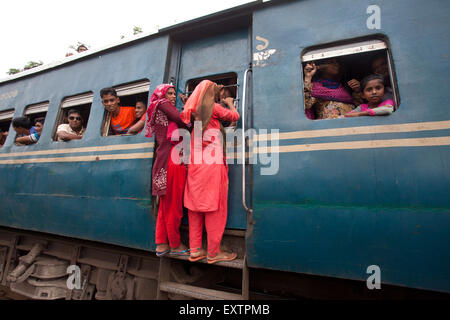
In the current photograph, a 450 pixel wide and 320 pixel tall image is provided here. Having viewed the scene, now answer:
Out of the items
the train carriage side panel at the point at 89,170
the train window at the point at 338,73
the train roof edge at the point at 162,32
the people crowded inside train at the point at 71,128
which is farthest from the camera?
the people crowded inside train at the point at 71,128

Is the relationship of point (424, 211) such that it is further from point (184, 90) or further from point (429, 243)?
point (184, 90)

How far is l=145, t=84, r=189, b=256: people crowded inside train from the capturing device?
1.99 m

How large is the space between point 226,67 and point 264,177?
142 centimetres

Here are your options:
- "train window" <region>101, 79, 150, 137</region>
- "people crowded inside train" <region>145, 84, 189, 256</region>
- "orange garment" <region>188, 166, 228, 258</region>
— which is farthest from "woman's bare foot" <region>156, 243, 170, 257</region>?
"train window" <region>101, 79, 150, 137</region>

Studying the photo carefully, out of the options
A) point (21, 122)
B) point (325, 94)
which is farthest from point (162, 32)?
point (21, 122)

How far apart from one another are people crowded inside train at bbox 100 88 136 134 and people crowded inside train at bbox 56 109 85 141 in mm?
685

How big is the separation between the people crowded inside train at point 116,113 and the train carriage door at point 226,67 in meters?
0.78

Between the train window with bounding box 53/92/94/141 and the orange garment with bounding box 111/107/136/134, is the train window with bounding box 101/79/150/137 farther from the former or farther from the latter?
the train window with bounding box 53/92/94/141

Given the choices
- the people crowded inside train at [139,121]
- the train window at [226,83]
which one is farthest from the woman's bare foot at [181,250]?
the people crowded inside train at [139,121]

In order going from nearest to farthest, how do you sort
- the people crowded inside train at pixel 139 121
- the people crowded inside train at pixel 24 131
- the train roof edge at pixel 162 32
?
the train roof edge at pixel 162 32 → the people crowded inside train at pixel 139 121 → the people crowded inside train at pixel 24 131

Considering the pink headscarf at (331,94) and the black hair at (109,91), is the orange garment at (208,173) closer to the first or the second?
the pink headscarf at (331,94)

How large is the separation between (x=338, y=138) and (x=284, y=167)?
0.48 metres

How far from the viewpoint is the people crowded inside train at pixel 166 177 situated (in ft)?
6.54

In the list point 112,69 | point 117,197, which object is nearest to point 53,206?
point 117,197
